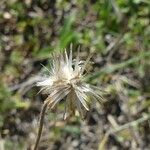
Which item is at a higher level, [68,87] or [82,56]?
[68,87]

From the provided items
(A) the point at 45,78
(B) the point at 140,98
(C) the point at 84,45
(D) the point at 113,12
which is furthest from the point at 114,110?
(A) the point at 45,78

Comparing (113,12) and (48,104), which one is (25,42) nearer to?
(113,12)

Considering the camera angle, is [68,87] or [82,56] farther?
[82,56]

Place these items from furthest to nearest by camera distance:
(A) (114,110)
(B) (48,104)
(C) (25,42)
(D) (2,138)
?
(C) (25,42), (A) (114,110), (D) (2,138), (B) (48,104)

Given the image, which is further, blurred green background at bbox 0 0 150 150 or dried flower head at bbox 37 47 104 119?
blurred green background at bbox 0 0 150 150
